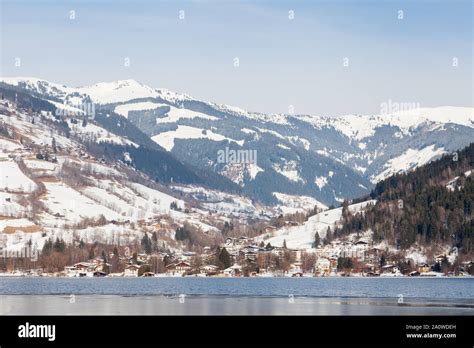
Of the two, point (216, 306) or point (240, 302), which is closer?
point (216, 306)

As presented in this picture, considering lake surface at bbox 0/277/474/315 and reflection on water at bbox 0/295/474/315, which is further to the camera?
lake surface at bbox 0/277/474/315

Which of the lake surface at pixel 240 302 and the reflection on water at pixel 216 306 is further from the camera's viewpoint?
the lake surface at pixel 240 302

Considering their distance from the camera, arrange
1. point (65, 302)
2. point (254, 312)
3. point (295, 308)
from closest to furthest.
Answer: point (254, 312) < point (295, 308) < point (65, 302)

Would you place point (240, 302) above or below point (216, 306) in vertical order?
below
